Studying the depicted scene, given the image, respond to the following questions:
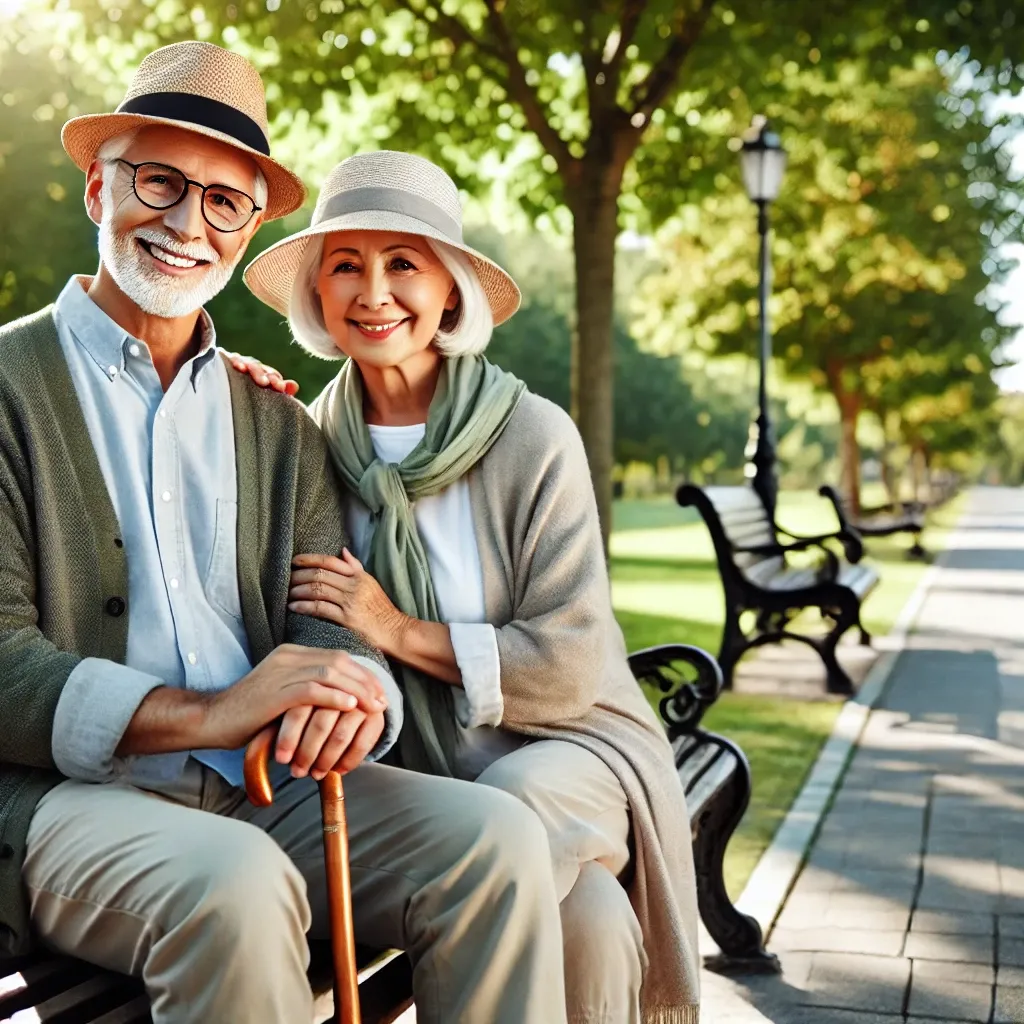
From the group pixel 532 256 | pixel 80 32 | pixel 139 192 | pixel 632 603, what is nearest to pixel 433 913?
pixel 139 192

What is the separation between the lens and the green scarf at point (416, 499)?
3.41m

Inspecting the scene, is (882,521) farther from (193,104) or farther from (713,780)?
(193,104)

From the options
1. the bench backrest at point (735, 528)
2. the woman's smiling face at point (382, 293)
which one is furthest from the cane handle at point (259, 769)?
the bench backrest at point (735, 528)

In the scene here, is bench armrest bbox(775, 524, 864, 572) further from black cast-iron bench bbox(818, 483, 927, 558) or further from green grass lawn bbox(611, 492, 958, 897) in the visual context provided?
black cast-iron bench bbox(818, 483, 927, 558)

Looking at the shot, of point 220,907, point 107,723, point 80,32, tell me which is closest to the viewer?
point 220,907

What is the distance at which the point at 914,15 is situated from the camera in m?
9.41

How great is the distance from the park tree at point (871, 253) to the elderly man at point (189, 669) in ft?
51.2

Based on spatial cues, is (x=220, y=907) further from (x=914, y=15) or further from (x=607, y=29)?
(x=914, y=15)

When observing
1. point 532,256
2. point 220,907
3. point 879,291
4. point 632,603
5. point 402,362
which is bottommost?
point 632,603

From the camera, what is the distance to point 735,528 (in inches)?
399

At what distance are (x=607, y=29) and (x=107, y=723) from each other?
7.53 m

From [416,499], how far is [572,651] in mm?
515

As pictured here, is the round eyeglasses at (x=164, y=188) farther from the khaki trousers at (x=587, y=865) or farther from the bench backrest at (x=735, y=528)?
the bench backrest at (x=735, y=528)

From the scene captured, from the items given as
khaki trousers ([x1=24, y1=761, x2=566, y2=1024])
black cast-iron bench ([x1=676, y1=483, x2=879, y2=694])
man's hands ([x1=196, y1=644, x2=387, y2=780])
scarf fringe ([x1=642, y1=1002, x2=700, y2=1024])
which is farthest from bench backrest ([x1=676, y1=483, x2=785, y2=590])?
man's hands ([x1=196, y1=644, x2=387, y2=780])
